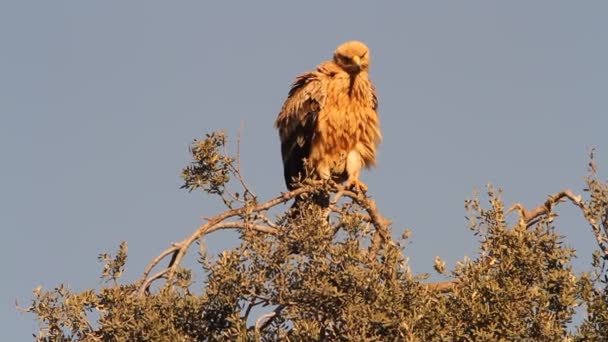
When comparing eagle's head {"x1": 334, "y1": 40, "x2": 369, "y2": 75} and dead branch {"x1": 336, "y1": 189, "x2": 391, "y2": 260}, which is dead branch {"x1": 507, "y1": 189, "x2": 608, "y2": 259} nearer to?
dead branch {"x1": 336, "y1": 189, "x2": 391, "y2": 260}

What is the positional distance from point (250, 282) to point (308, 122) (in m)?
6.21

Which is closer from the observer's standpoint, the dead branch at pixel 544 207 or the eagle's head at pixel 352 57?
the dead branch at pixel 544 207

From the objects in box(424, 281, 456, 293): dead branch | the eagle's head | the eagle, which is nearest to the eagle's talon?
the eagle

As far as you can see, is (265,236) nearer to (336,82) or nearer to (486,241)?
(486,241)

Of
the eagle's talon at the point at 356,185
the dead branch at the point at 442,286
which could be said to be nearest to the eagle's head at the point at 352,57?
the eagle's talon at the point at 356,185

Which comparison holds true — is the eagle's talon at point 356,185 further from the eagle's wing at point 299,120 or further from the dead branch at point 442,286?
the dead branch at point 442,286

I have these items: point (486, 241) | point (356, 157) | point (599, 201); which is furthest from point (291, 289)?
point (356, 157)

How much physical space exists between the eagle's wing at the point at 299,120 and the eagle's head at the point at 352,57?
1.21 feet

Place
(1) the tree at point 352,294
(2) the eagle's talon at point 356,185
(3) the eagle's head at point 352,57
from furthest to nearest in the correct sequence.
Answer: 1. (3) the eagle's head at point 352,57
2. (2) the eagle's talon at point 356,185
3. (1) the tree at point 352,294

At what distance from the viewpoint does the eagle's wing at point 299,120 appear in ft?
50.4

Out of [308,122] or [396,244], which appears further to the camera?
[308,122]

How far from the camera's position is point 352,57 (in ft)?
51.9

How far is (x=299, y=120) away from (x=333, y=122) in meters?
0.48

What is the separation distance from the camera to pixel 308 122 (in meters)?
15.4
